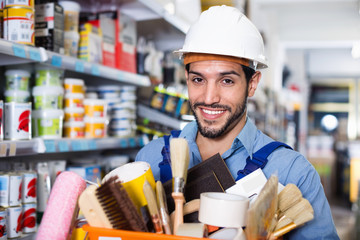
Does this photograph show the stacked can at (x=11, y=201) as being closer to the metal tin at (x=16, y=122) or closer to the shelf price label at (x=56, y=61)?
the metal tin at (x=16, y=122)

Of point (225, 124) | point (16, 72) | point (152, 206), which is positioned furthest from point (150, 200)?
point (16, 72)

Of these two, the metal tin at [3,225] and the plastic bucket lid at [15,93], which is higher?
the plastic bucket lid at [15,93]

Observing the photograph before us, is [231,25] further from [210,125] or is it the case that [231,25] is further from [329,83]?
[329,83]

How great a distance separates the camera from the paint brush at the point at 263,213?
842mm

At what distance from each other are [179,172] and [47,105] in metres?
1.14

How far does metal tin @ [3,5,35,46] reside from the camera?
161cm

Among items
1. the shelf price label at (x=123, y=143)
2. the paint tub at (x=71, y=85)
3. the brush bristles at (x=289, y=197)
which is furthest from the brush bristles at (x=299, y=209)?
the shelf price label at (x=123, y=143)

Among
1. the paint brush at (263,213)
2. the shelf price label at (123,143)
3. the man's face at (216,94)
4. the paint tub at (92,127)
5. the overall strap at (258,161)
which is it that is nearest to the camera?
the paint brush at (263,213)

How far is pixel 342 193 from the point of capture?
8.21m

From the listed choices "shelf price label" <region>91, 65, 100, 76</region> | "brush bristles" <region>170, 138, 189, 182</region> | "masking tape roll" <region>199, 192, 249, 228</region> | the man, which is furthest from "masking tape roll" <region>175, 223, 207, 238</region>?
"shelf price label" <region>91, 65, 100, 76</region>

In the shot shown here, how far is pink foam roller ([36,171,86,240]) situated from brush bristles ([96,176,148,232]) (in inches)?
5.7

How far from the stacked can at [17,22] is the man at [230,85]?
683mm

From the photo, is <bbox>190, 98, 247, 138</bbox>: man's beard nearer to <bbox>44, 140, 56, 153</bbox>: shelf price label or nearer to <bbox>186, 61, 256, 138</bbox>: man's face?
<bbox>186, 61, 256, 138</bbox>: man's face

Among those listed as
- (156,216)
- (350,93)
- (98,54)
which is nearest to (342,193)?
(350,93)
